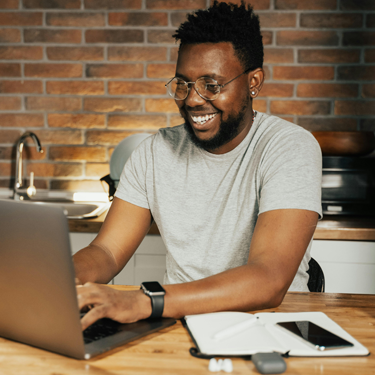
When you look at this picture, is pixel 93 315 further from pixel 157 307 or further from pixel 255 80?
pixel 255 80

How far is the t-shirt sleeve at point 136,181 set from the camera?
1.34m

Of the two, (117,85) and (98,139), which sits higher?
(117,85)

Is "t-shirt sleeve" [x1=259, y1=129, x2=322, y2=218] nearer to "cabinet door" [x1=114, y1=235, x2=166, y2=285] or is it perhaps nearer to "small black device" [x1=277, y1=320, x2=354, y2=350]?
"small black device" [x1=277, y1=320, x2=354, y2=350]

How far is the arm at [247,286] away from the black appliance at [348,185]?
0.88 m

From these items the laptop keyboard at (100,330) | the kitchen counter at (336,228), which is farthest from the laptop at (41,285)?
the kitchen counter at (336,228)

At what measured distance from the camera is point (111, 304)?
0.78 meters

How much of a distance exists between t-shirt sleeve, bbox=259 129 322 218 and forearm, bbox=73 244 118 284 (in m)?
Result: 0.44

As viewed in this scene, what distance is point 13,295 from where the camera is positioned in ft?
2.33

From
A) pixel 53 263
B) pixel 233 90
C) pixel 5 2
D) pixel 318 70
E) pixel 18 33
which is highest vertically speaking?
pixel 5 2

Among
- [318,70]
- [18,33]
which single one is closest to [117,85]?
[18,33]

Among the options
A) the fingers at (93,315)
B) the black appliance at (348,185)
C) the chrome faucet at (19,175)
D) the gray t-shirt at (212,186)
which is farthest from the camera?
the chrome faucet at (19,175)

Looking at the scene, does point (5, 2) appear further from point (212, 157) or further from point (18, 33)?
point (212, 157)

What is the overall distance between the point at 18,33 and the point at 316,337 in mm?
2220

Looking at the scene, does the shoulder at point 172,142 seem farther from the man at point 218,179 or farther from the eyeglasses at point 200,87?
the eyeglasses at point 200,87
